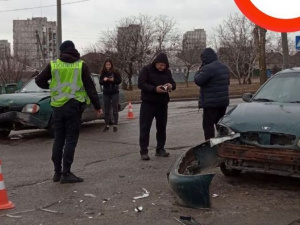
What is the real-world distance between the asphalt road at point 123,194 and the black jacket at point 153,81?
1083 mm

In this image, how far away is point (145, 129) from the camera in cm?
729

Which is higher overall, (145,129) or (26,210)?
(145,129)

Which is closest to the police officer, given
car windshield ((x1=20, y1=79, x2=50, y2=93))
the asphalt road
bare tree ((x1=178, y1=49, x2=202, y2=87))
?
the asphalt road

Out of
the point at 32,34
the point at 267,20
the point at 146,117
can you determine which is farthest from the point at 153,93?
the point at 32,34

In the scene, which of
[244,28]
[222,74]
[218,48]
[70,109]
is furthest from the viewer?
[218,48]

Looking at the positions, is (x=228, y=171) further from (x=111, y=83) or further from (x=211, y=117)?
(x=111, y=83)

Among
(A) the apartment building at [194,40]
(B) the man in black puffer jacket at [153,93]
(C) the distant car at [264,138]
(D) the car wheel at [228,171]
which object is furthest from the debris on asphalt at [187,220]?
(A) the apartment building at [194,40]

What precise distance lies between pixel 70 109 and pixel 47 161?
2.10 metres

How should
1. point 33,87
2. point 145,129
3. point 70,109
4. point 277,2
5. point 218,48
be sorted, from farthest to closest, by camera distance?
point 218,48 < point 33,87 < point 145,129 < point 70,109 < point 277,2

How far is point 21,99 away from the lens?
33.4 feet

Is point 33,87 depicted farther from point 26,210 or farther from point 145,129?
point 26,210

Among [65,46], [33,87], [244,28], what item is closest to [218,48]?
[244,28]

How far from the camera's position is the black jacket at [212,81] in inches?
264

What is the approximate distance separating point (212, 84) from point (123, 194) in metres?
2.53
